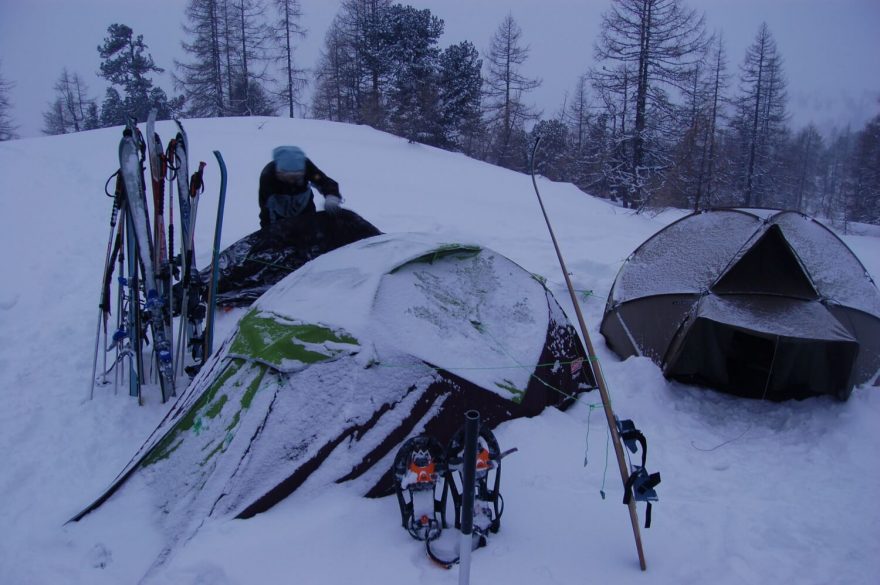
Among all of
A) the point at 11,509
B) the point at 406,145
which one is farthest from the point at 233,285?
the point at 406,145

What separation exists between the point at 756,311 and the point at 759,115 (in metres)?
31.4

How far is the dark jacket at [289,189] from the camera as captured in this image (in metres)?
5.05

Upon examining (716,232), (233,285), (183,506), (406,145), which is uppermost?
(406,145)

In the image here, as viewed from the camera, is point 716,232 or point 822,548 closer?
point 822,548

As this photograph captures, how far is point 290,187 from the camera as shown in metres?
5.20

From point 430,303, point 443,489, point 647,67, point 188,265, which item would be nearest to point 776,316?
point 430,303

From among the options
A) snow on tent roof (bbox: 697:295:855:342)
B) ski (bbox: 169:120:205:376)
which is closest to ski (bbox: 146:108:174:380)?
ski (bbox: 169:120:205:376)

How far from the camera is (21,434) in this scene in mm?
3172

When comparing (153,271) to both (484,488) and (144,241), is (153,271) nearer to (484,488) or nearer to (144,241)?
(144,241)

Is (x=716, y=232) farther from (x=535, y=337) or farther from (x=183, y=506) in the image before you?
(x=183, y=506)

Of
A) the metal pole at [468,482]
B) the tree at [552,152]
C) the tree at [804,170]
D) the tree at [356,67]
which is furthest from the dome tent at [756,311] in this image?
the tree at [804,170]

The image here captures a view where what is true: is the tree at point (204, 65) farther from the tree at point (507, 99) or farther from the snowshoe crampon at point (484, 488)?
the snowshoe crampon at point (484, 488)

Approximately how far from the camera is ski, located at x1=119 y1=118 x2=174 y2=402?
3.57 metres

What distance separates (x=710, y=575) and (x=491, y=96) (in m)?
29.0
